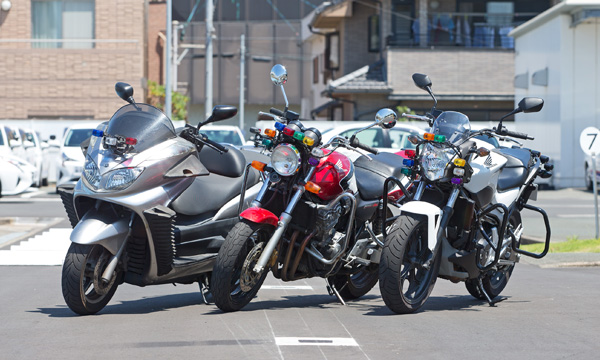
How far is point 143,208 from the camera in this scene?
7.23 meters

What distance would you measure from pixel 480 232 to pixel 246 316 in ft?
6.44

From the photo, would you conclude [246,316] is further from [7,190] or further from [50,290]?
[7,190]

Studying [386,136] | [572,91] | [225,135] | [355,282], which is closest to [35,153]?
[225,135]

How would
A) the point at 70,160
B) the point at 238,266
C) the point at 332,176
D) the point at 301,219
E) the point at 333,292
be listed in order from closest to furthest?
the point at 238,266
the point at 301,219
the point at 332,176
the point at 333,292
the point at 70,160

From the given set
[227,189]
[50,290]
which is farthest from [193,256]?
[50,290]

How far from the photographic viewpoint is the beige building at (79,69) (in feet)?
129

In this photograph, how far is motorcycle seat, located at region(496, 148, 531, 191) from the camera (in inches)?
338

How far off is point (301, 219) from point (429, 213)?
0.95 metres

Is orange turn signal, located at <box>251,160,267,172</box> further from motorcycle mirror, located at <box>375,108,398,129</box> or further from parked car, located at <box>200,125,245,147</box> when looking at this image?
parked car, located at <box>200,125,245,147</box>

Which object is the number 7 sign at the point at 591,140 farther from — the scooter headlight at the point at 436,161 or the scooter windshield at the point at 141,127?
the scooter windshield at the point at 141,127

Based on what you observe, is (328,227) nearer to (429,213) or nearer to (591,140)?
(429,213)

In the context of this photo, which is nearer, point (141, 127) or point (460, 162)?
point (141, 127)

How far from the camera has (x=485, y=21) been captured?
40094 millimetres

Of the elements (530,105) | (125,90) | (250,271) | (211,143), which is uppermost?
(125,90)
